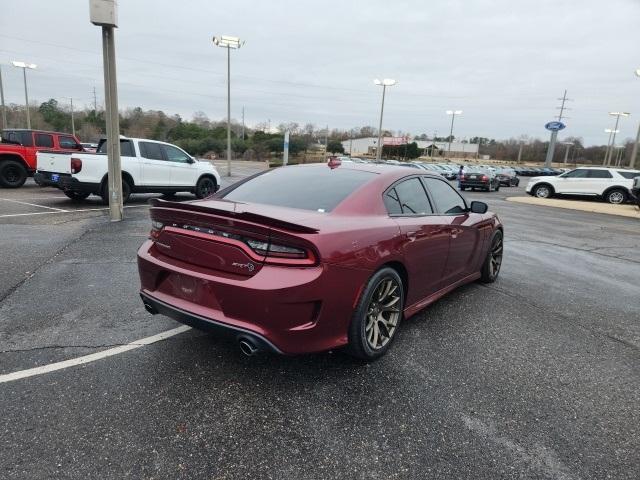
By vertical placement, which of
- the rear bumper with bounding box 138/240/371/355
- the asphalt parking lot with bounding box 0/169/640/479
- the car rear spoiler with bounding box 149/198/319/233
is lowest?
the asphalt parking lot with bounding box 0/169/640/479

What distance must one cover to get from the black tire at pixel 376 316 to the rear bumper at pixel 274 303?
0.27 ft

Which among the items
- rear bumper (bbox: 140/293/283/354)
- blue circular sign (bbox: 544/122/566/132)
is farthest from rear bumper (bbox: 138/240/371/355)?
blue circular sign (bbox: 544/122/566/132)

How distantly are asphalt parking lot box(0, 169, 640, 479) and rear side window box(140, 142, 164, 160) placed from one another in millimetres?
7304

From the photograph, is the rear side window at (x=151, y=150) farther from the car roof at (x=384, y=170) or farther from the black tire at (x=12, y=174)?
the car roof at (x=384, y=170)

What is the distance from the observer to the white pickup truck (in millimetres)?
10406

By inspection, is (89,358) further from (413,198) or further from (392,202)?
(413,198)

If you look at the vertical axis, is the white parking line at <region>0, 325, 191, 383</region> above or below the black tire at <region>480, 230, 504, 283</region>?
below

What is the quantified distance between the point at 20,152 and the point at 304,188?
1446 centimetres

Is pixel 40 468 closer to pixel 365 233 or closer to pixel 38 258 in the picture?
pixel 365 233

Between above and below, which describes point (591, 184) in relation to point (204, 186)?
above

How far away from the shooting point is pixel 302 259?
268 cm

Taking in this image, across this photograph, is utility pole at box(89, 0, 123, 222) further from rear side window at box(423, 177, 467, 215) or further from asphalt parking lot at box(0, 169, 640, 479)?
rear side window at box(423, 177, 467, 215)

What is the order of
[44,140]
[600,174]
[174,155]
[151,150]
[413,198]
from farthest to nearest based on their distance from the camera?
[600,174], [44,140], [174,155], [151,150], [413,198]

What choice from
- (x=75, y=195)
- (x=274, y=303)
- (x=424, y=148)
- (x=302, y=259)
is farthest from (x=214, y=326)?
(x=424, y=148)
